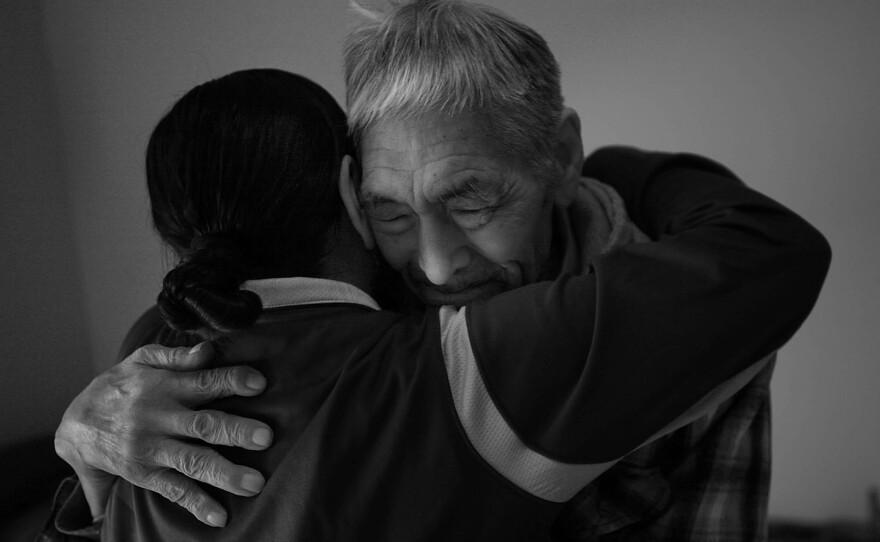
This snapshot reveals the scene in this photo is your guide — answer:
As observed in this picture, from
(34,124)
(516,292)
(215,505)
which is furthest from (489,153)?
(34,124)

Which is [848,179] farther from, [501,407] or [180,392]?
[180,392]

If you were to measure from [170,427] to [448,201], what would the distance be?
0.51 metres

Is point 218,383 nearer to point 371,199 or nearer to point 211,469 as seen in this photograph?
point 211,469

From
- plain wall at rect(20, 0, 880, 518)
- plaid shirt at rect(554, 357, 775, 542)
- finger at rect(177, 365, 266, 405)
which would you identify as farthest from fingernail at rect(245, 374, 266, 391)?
plain wall at rect(20, 0, 880, 518)

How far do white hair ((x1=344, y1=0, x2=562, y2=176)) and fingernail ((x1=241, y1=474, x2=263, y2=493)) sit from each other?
1.79 feet

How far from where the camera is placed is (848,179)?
163 centimetres

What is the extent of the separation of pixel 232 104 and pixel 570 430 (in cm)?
60

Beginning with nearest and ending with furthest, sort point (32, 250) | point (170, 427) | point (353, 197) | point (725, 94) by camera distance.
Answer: point (170, 427) < point (353, 197) < point (725, 94) < point (32, 250)

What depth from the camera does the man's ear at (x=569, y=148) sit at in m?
1.20

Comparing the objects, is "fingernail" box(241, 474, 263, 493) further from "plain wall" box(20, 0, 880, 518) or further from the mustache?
"plain wall" box(20, 0, 880, 518)

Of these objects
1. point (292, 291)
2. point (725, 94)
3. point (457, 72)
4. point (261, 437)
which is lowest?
point (261, 437)

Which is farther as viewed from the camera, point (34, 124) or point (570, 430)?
point (34, 124)

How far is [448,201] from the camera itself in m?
1.08

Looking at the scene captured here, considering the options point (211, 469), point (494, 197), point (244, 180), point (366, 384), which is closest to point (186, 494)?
point (211, 469)
